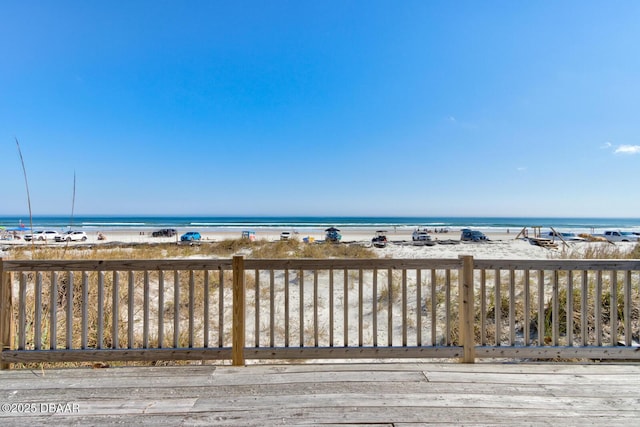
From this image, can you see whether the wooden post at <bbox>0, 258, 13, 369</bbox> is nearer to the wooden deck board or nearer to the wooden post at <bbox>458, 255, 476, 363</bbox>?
the wooden deck board

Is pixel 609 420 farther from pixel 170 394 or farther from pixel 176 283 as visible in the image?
pixel 176 283

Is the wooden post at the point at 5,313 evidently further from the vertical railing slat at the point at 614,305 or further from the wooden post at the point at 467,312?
the vertical railing slat at the point at 614,305

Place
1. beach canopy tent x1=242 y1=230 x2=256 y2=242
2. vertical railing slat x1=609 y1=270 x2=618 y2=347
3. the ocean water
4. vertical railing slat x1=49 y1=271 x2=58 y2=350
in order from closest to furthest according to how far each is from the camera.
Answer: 1. vertical railing slat x1=49 y1=271 x2=58 y2=350
2. vertical railing slat x1=609 y1=270 x2=618 y2=347
3. beach canopy tent x1=242 y1=230 x2=256 y2=242
4. the ocean water

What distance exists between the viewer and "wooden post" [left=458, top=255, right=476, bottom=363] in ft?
8.43

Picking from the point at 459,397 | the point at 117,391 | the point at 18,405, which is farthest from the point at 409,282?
the point at 18,405

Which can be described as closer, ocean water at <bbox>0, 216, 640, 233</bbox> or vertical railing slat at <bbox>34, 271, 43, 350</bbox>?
vertical railing slat at <bbox>34, 271, 43, 350</bbox>

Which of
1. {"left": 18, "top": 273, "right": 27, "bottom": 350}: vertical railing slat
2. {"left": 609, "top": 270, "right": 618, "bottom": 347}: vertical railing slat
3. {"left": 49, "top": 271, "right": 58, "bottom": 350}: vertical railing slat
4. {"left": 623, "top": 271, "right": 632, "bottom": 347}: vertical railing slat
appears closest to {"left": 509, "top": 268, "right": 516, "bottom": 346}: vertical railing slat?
{"left": 609, "top": 270, "right": 618, "bottom": 347}: vertical railing slat

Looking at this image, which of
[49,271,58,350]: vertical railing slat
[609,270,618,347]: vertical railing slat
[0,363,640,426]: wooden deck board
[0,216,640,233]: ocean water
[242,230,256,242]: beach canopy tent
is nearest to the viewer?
[0,363,640,426]: wooden deck board

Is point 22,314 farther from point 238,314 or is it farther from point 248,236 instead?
point 248,236

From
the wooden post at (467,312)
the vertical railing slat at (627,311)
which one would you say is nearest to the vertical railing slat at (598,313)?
the vertical railing slat at (627,311)

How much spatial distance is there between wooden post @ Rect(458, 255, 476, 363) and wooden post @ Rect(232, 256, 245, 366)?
6.42 ft

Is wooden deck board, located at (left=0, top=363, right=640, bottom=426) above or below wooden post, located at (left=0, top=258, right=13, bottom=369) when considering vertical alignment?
below

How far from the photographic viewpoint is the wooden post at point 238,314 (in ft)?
8.26

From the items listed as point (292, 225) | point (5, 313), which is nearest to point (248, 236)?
point (5, 313)
